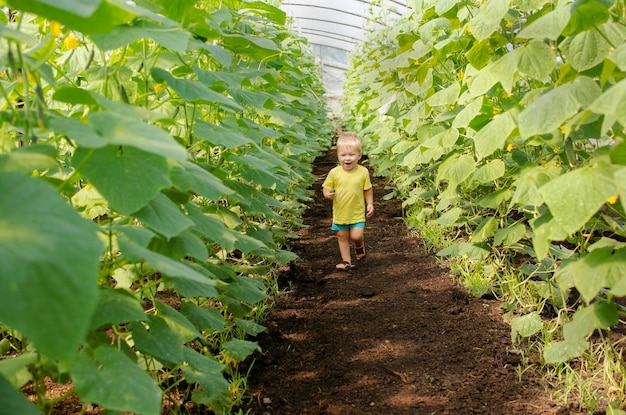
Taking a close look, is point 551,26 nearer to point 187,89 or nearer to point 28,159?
point 187,89

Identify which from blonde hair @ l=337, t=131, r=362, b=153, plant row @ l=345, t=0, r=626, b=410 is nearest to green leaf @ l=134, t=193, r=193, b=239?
plant row @ l=345, t=0, r=626, b=410

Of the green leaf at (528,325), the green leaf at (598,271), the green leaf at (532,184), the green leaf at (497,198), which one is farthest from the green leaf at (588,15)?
the green leaf at (528,325)

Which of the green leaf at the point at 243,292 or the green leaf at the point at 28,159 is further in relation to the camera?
the green leaf at the point at 243,292

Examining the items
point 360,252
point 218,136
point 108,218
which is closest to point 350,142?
point 360,252

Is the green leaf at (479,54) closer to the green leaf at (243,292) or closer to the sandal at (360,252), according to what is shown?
the green leaf at (243,292)

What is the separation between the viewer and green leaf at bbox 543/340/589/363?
2.12 m

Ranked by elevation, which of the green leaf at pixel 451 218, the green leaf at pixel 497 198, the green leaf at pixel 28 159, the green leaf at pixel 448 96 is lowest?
the green leaf at pixel 451 218

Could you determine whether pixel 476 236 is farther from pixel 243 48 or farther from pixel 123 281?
pixel 123 281

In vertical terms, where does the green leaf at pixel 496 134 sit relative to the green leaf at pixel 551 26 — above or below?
below

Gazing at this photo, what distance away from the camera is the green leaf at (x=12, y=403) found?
0.91m

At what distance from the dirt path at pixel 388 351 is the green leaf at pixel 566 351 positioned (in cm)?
28

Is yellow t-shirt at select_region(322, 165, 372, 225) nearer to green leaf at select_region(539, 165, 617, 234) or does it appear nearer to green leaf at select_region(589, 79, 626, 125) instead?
green leaf at select_region(539, 165, 617, 234)

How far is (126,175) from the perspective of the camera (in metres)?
1.28

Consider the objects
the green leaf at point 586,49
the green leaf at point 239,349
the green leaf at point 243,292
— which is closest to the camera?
the green leaf at point 586,49
